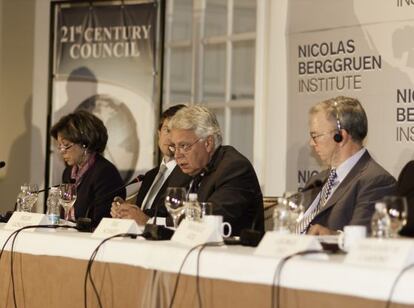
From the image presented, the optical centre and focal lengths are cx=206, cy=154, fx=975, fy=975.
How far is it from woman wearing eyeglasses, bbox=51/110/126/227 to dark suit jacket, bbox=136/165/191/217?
0.12m

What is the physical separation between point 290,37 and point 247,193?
1778 mm

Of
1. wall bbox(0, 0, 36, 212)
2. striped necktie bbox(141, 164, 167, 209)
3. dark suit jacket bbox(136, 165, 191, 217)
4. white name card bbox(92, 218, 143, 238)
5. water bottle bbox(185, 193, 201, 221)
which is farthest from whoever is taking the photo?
wall bbox(0, 0, 36, 212)

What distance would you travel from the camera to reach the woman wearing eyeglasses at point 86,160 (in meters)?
4.84

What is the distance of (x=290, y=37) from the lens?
5.43 meters

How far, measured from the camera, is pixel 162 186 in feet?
15.3

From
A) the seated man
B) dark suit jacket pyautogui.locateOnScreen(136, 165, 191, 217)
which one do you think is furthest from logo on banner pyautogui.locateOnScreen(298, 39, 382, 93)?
dark suit jacket pyautogui.locateOnScreen(136, 165, 191, 217)

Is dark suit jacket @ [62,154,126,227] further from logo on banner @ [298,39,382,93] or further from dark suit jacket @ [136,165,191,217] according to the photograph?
logo on banner @ [298,39,382,93]

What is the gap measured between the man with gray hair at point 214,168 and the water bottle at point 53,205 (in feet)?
1.67

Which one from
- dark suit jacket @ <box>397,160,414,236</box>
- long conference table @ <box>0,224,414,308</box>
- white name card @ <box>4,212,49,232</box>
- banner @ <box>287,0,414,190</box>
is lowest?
long conference table @ <box>0,224,414,308</box>

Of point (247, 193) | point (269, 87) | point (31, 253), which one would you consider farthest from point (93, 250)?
point (269, 87)

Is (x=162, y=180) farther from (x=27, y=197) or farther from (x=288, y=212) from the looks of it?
(x=288, y=212)

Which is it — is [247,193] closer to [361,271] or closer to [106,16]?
[361,271]

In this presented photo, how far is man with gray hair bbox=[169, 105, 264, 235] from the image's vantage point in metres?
3.81

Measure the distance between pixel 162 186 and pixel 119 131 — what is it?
179 centimetres
